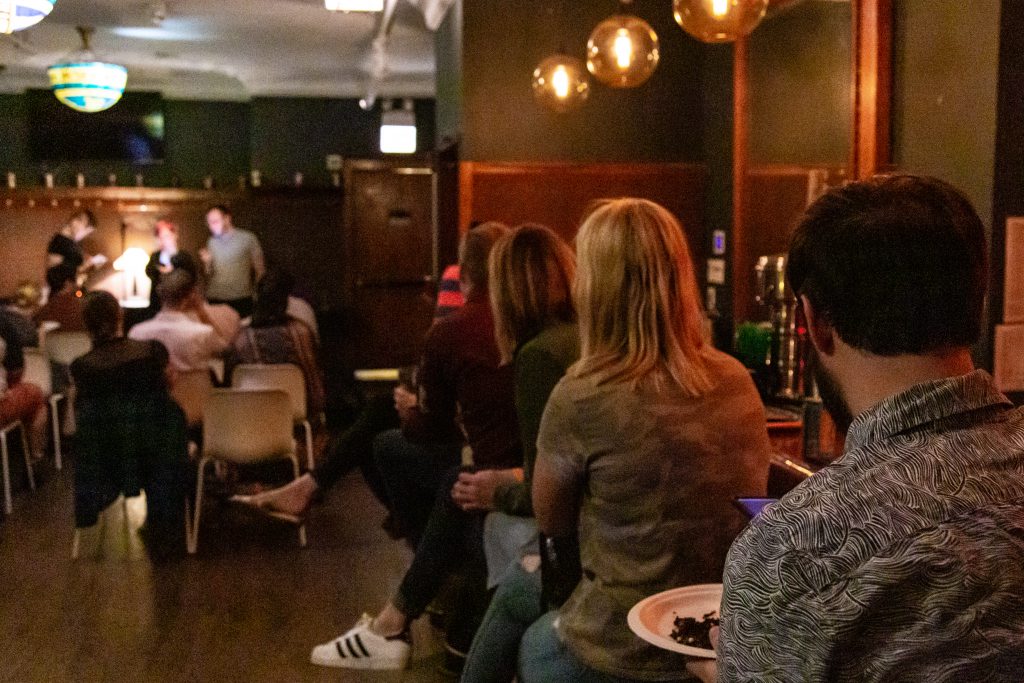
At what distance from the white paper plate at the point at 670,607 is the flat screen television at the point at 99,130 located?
36.1ft

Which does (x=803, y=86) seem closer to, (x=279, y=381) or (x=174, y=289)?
(x=279, y=381)

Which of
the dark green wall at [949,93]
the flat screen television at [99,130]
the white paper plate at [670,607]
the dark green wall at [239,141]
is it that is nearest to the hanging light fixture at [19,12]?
the dark green wall at [949,93]

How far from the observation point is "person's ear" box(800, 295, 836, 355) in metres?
1.09

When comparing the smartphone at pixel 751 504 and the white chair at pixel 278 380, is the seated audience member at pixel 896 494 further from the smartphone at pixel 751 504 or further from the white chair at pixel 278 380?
the white chair at pixel 278 380

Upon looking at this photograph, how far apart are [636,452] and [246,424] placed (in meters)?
3.38

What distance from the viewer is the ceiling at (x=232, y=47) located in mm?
7742

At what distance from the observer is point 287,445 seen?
17.1 ft

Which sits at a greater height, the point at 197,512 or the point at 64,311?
the point at 64,311

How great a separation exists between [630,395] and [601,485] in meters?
0.18

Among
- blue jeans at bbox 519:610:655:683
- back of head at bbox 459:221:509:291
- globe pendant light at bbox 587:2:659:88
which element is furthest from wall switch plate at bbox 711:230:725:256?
blue jeans at bbox 519:610:655:683

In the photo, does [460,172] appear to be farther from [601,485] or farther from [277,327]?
[601,485]

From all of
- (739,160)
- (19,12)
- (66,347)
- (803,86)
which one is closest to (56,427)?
(66,347)

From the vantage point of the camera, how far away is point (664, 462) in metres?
2.07

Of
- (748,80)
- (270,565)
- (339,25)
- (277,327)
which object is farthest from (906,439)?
(339,25)
